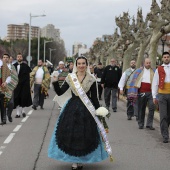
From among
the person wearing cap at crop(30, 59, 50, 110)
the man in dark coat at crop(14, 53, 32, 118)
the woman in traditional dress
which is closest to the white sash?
the woman in traditional dress

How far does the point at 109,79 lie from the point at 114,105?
953 millimetres

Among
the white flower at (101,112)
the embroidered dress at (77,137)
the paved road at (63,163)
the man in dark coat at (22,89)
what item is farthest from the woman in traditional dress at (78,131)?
the man in dark coat at (22,89)

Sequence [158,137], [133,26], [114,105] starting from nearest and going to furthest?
[158,137]
[114,105]
[133,26]

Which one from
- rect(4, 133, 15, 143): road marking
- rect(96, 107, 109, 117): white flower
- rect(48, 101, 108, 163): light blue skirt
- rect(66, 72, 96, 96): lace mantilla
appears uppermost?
rect(66, 72, 96, 96): lace mantilla

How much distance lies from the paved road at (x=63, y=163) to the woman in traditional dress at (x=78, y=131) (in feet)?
1.17

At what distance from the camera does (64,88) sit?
23.3ft

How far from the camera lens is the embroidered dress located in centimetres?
662

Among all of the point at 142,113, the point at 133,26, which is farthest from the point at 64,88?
the point at 133,26

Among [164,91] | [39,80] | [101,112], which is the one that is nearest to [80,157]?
[101,112]

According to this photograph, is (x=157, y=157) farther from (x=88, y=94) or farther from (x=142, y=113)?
(x=142, y=113)

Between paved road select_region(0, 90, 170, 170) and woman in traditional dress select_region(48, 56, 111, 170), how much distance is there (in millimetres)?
357

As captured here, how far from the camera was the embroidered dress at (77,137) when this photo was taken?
21.7ft

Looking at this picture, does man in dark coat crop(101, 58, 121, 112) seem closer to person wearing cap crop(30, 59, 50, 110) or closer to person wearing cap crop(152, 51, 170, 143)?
person wearing cap crop(30, 59, 50, 110)

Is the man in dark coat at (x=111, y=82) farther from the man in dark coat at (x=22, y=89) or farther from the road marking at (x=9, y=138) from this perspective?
the road marking at (x=9, y=138)
